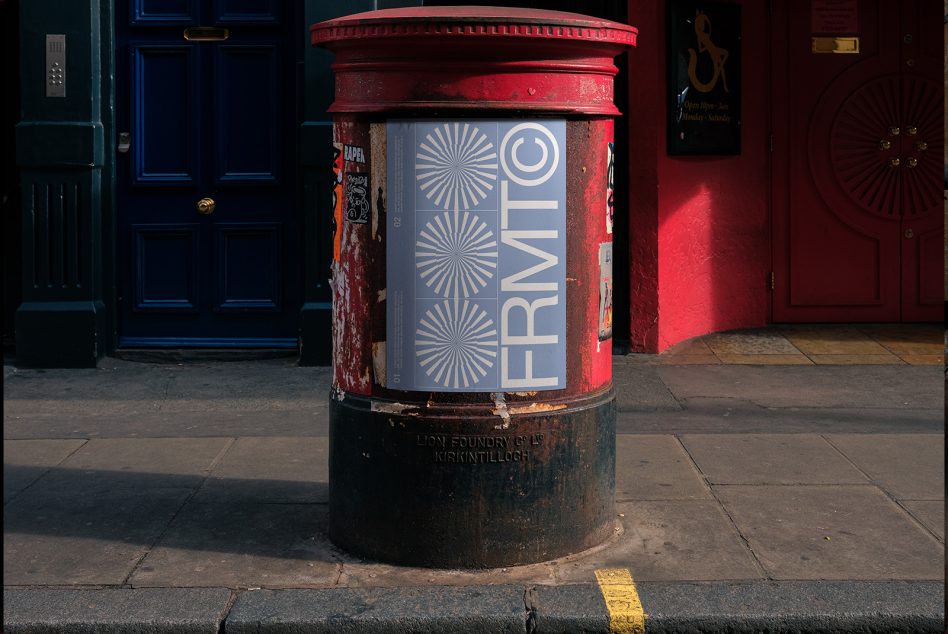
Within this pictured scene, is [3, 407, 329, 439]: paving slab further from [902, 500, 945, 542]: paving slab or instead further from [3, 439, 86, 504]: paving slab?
[902, 500, 945, 542]: paving slab

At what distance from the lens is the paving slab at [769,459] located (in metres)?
6.01

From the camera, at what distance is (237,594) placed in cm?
455

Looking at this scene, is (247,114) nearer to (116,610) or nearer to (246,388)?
(246,388)

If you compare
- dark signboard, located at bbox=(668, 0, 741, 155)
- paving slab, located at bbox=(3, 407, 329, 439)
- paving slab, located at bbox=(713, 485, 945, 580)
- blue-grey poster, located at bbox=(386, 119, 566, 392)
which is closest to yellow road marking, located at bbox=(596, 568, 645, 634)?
paving slab, located at bbox=(713, 485, 945, 580)

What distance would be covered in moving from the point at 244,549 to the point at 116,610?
73cm

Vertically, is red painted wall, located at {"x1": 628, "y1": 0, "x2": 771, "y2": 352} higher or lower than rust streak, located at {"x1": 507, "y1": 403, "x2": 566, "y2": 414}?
higher

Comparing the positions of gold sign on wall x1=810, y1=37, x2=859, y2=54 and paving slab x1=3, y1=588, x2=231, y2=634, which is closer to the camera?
paving slab x1=3, y1=588, x2=231, y2=634

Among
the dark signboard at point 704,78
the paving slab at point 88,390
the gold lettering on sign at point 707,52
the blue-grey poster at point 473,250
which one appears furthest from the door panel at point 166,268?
the blue-grey poster at point 473,250

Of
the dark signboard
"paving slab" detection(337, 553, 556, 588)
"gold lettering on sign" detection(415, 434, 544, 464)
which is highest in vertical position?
the dark signboard

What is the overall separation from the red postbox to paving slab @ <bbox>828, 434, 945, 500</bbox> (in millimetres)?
1703

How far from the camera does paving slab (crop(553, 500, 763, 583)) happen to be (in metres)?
4.75

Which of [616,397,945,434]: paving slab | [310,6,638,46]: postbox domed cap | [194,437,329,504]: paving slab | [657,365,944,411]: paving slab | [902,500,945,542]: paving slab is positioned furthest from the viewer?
[657,365,944,411]: paving slab

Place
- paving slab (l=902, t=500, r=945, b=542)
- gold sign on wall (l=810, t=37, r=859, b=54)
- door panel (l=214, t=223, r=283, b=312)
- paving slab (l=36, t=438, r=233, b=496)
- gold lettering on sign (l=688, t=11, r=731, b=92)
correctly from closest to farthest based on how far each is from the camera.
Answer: paving slab (l=902, t=500, r=945, b=542) < paving slab (l=36, t=438, r=233, b=496) < door panel (l=214, t=223, r=283, b=312) < gold lettering on sign (l=688, t=11, r=731, b=92) < gold sign on wall (l=810, t=37, r=859, b=54)

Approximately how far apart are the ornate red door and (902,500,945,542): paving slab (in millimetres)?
4499
